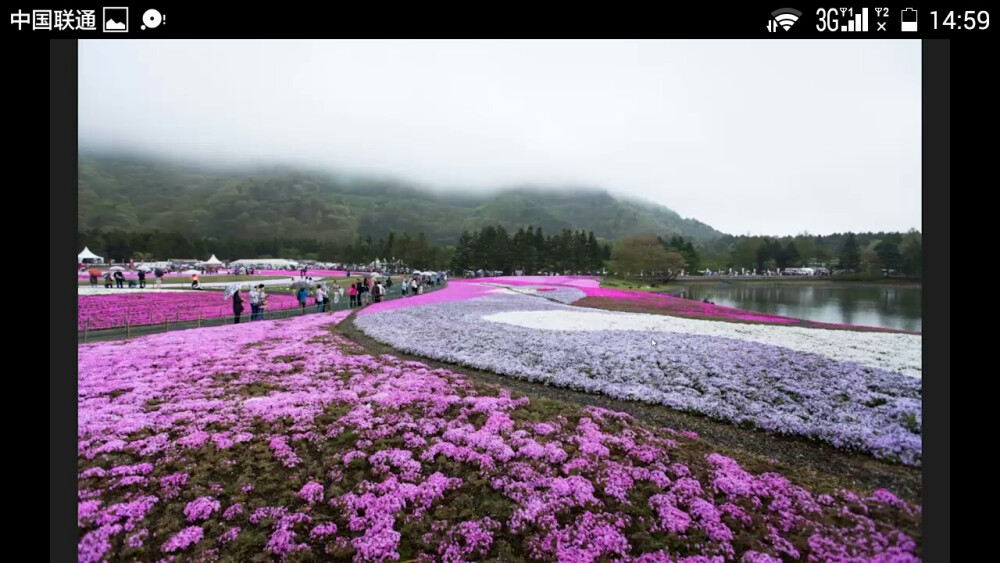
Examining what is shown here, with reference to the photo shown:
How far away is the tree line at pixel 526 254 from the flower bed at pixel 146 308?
183 ft

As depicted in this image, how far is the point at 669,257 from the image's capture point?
175 ft

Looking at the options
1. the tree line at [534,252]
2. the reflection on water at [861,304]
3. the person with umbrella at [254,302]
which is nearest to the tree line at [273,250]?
the tree line at [534,252]

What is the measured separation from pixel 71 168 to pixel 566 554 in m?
7.03

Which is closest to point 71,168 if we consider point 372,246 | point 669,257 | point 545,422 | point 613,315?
point 545,422

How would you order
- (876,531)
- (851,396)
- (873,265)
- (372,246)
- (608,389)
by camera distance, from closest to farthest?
1. (876,531)
2. (873,265)
3. (851,396)
4. (608,389)
5. (372,246)

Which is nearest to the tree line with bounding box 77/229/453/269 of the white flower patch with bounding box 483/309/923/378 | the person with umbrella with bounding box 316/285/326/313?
the person with umbrella with bounding box 316/285/326/313

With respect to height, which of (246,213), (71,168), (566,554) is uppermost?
(246,213)

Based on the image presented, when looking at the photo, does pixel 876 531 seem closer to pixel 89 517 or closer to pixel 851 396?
pixel 851 396

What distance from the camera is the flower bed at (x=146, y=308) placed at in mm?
12062
